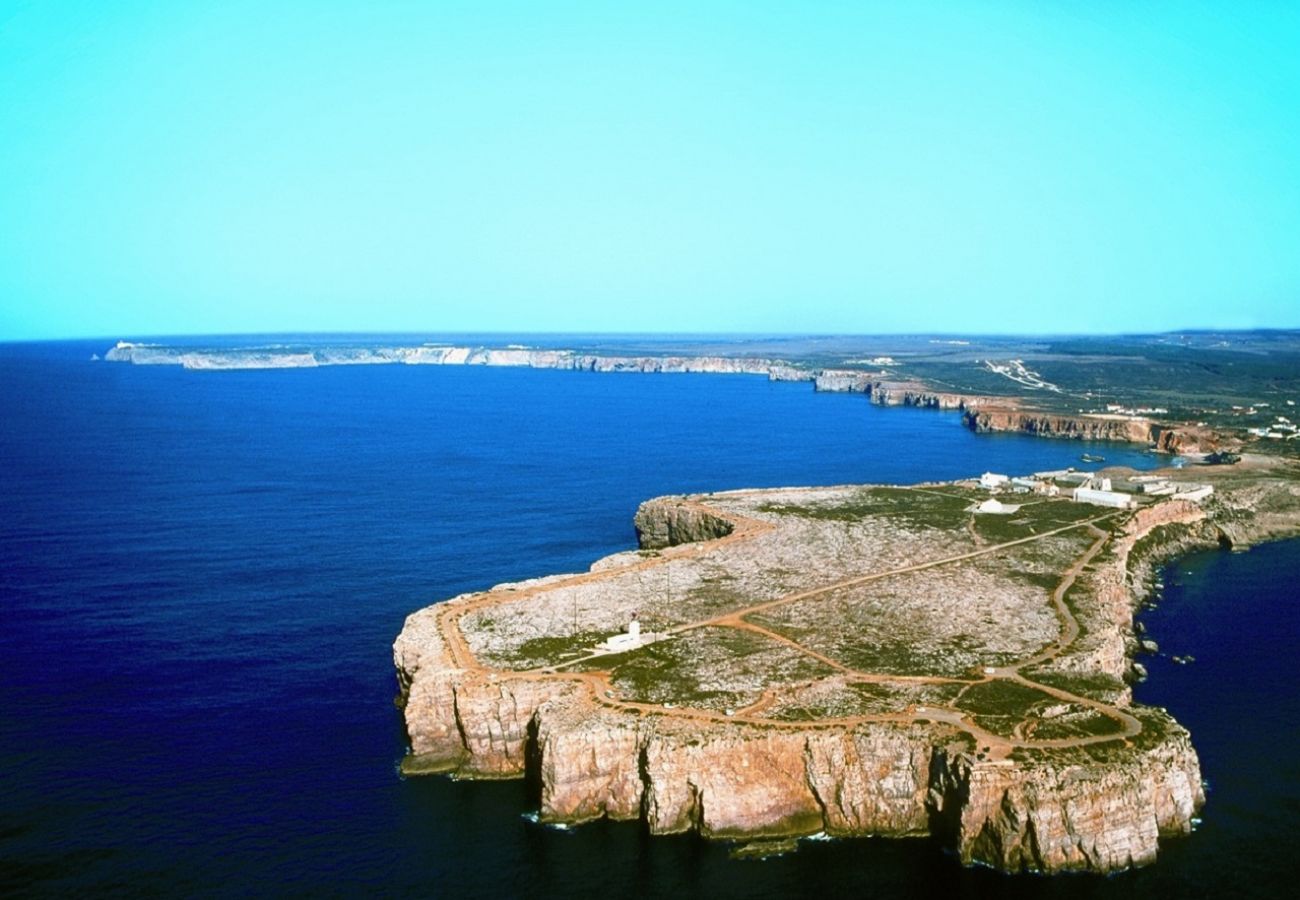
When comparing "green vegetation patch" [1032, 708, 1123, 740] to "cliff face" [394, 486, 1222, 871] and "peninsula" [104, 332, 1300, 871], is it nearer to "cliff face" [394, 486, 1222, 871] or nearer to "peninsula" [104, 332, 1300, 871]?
"peninsula" [104, 332, 1300, 871]

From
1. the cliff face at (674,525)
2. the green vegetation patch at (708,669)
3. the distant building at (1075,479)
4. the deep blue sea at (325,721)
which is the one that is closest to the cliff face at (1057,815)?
the deep blue sea at (325,721)

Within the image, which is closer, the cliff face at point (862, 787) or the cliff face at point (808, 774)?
the cliff face at point (862, 787)

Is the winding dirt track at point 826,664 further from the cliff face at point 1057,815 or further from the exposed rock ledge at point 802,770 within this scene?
the cliff face at point 1057,815

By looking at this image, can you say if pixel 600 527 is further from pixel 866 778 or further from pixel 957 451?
pixel 957 451

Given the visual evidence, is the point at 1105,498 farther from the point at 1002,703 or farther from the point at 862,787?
the point at 862,787

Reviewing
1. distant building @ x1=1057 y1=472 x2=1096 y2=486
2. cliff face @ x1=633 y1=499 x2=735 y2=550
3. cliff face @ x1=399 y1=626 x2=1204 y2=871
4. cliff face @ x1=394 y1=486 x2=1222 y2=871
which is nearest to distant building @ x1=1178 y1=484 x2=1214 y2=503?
distant building @ x1=1057 y1=472 x2=1096 y2=486

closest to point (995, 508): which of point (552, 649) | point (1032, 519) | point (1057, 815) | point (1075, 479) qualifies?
point (1032, 519)

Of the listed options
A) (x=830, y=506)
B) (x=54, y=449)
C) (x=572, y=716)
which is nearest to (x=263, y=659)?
(x=572, y=716)
